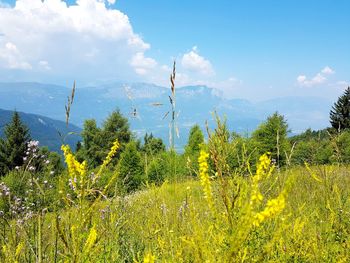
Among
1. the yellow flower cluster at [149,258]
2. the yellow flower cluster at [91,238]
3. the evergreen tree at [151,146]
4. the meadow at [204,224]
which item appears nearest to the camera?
the yellow flower cluster at [149,258]

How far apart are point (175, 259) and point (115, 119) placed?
6893cm

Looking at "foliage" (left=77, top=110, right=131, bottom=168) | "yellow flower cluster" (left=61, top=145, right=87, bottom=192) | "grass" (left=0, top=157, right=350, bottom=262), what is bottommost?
"grass" (left=0, top=157, right=350, bottom=262)

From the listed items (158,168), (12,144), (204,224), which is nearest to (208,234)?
(204,224)

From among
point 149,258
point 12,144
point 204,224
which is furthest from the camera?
point 12,144

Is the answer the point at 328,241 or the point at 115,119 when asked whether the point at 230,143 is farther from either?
the point at 115,119

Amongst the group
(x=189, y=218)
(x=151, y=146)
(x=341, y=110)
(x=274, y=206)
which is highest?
(x=341, y=110)

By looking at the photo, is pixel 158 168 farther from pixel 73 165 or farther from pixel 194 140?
pixel 194 140

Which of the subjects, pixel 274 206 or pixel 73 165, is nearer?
pixel 274 206

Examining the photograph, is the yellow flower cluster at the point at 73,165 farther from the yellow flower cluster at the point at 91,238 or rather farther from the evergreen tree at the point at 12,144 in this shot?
the evergreen tree at the point at 12,144

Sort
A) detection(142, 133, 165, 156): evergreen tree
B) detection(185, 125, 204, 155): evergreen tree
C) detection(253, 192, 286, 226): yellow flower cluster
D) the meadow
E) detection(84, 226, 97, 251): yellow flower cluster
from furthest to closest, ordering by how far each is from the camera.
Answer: detection(185, 125, 204, 155): evergreen tree < detection(142, 133, 165, 156): evergreen tree < detection(84, 226, 97, 251): yellow flower cluster < the meadow < detection(253, 192, 286, 226): yellow flower cluster

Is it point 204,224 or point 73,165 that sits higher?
point 73,165

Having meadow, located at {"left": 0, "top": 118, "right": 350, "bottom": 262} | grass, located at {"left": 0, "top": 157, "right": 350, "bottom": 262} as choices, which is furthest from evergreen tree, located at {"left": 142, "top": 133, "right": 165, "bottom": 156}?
grass, located at {"left": 0, "top": 157, "right": 350, "bottom": 262}

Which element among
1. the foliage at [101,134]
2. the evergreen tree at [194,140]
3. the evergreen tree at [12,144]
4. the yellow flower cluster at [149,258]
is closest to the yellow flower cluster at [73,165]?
the yellow flower cluster at [149,258]

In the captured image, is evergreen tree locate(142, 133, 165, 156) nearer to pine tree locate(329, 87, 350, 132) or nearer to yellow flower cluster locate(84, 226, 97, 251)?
yellow flower cluster locate(84, 226, 97, 251)
